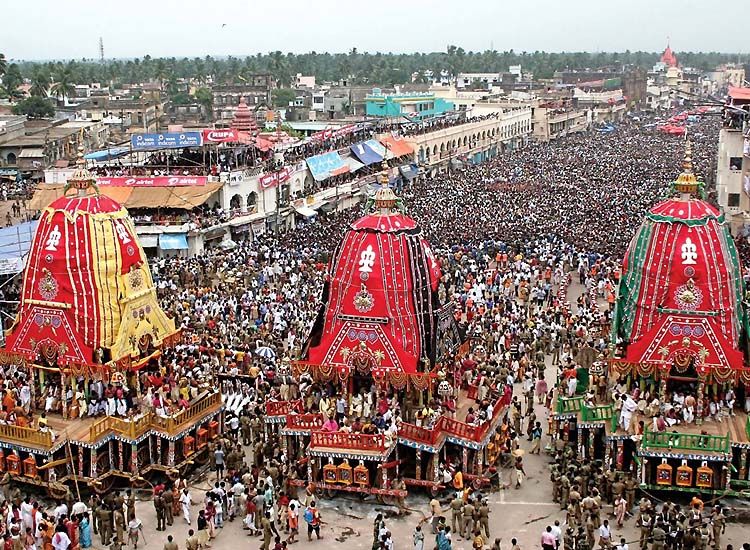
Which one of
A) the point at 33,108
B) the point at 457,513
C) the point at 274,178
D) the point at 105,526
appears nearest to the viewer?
the point at 105,526

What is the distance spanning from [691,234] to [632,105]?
136148 mm

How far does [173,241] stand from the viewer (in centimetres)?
4400

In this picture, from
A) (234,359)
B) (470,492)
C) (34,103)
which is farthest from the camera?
(34,103)

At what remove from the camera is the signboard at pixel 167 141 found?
49.6 metres

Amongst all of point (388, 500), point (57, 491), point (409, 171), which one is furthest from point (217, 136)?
point (388, 500)

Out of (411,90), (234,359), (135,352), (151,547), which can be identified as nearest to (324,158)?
(234,359)

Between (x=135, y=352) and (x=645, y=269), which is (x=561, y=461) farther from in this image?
(x=135, y=352)

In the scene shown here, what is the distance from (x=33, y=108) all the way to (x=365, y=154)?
129 ft

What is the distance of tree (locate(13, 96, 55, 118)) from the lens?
89312 mm

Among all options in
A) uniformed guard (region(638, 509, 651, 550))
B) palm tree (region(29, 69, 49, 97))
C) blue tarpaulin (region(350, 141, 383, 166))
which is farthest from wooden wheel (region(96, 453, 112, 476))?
palm tree (region(29, 69, 49, 97))

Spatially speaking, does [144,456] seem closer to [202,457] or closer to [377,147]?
[202,457]

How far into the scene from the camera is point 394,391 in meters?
21.9

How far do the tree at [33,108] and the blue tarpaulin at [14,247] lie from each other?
56503 mm

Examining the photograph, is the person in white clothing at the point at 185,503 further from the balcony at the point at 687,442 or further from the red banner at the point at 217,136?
the red banner at the point at 217,136
